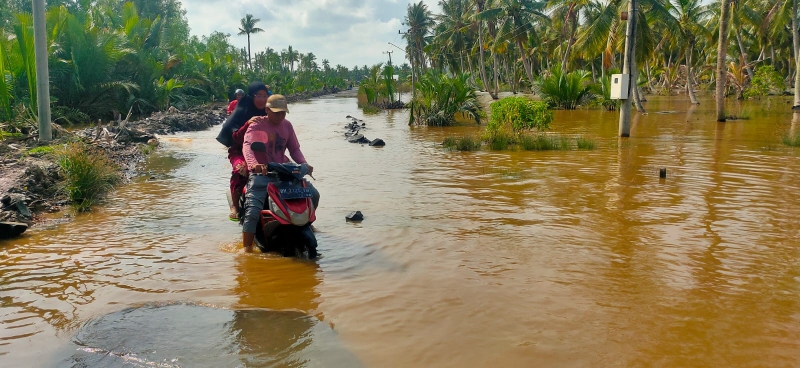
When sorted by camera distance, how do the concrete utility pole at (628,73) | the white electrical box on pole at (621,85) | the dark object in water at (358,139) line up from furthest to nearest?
1. the dark object in water at (358,139)
2. the concrete utility pole at (628,73)
3. the white electrical box on pole at (621,85)

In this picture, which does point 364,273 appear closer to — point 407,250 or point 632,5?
point 407,250

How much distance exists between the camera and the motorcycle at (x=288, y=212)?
533 cm

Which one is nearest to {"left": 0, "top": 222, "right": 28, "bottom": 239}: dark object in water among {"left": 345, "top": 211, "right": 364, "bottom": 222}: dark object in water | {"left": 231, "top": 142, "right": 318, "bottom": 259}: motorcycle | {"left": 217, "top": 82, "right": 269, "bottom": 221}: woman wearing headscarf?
{"left": 217, "top": 82, "right": 269, "bottom": 221}: woman wearing headscarf

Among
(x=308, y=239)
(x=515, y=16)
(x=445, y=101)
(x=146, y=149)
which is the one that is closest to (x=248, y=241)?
(x=308, y=239)

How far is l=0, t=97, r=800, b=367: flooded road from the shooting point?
3678 mm

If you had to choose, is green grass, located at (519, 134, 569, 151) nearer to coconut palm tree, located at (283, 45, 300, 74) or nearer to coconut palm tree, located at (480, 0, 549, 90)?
coconut palm tree, located at (480, 0, 549, 90)

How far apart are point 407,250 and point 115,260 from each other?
2.86 m

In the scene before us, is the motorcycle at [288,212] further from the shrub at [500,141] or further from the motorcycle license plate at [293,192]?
the shrub at [500,141]

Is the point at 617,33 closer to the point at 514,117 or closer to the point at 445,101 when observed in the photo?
the point at 445,101

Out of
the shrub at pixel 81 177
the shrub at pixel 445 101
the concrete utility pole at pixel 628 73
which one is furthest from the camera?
the shrub at pixel 445 101

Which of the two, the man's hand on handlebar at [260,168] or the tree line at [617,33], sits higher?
the tree line at [617,33]

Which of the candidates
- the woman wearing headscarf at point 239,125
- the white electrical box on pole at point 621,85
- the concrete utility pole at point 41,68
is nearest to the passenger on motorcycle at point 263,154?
the woman wearing headscarf at point 239,125

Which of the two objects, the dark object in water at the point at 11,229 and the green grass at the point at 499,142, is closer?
the dark object in water at the point at 11,229

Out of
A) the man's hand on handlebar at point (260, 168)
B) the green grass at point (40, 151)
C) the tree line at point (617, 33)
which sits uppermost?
the tree line at point (617, 33)
